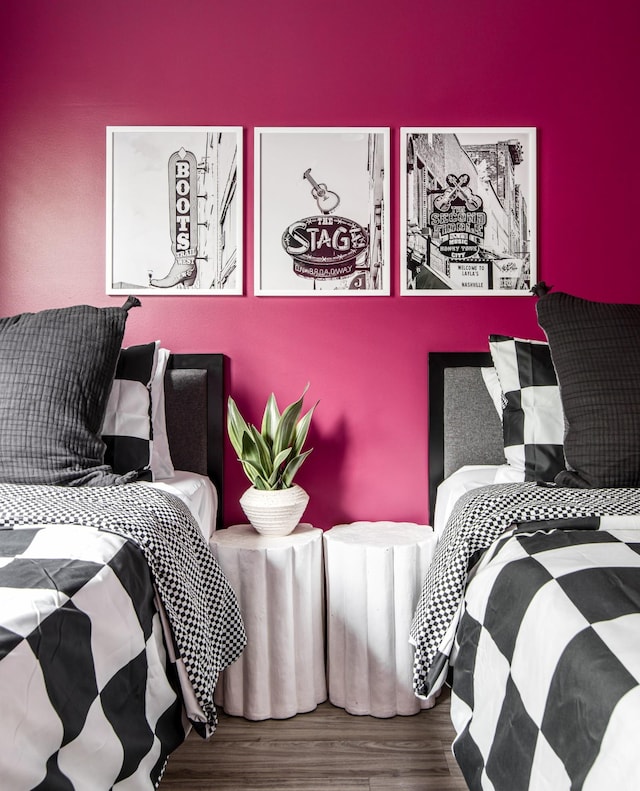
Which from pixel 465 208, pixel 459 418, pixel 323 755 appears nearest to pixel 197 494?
pixel 323 755

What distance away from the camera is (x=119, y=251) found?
7.14 ft

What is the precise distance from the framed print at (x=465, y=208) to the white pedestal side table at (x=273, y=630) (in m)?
1.02

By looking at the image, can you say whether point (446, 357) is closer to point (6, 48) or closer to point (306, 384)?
point (306, 384)

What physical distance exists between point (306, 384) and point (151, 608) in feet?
3.75

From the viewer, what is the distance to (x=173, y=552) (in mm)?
1309

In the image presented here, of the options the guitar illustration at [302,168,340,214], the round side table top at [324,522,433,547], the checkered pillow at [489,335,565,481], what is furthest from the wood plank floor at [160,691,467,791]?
the guitar illustration at [302,168,340,214]

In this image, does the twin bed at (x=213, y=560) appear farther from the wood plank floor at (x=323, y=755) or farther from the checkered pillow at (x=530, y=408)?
the wood plank floor at (x=323, y=755)

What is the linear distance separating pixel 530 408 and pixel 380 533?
0.60 m

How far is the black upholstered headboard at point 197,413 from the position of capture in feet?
7.00

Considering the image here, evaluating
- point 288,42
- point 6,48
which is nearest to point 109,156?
point 6,48

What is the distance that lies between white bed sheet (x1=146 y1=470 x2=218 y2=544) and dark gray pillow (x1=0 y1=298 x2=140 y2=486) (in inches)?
8.2

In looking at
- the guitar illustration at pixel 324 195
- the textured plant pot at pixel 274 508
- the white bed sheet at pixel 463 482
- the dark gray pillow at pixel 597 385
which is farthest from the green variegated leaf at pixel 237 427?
the dark gray pillow at pixel 597 385

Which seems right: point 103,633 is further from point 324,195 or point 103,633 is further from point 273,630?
point 324,195

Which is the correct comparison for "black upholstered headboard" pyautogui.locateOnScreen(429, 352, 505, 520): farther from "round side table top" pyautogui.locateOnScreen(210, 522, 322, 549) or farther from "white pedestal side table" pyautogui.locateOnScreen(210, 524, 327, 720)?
"white pedestal side table" pyautogui.locateOnScreen(210, 524, 327, 720)
